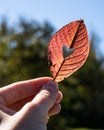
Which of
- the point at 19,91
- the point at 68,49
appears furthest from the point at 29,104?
the point at 19,91

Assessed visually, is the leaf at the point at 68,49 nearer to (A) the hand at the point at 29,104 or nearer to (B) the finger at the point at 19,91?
(A) the hand at the point at 29,104

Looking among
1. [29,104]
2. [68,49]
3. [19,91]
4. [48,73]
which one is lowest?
[48,73]

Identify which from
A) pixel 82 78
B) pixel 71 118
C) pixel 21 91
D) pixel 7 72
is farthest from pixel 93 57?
pixel 21 91

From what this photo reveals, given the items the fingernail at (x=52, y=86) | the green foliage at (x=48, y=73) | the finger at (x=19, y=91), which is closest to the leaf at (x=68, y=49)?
the fingernail at (x=52, y=86)

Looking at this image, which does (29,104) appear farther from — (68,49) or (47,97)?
(68,49)

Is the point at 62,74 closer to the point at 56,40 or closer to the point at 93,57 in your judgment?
the point at 56,40

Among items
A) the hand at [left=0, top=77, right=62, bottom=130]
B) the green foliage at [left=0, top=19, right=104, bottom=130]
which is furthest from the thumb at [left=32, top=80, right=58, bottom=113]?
the green foliage at [left=0, top=19, right=104, bottom=130]
